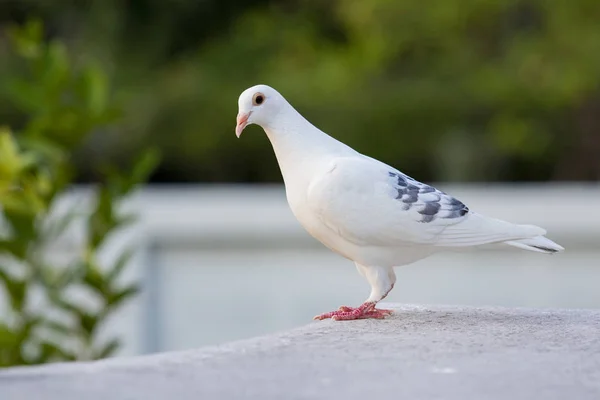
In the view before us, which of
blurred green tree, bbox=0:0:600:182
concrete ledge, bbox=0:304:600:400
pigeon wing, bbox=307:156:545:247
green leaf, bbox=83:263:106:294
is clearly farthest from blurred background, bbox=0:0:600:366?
concrete ledge, bbox=0:304:600:400

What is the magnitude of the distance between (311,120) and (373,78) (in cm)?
127

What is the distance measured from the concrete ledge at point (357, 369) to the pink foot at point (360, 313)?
0.11 metres

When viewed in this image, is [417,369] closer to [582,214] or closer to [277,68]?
[582,214]

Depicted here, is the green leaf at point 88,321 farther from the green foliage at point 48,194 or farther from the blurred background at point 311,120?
the blurred background at point 311,120

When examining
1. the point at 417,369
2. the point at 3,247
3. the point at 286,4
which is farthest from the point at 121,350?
the point at 286,4

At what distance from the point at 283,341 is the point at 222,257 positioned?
17.0 ft

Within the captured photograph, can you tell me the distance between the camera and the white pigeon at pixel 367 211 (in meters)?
3.35

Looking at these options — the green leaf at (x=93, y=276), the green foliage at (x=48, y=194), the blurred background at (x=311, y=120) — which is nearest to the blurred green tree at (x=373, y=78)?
the blurred background at (x=311, y=120)

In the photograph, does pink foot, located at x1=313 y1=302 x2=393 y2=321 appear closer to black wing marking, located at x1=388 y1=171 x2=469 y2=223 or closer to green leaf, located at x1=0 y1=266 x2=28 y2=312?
black wing marking, located at x1=388 y1=171 x2=469 y2=223

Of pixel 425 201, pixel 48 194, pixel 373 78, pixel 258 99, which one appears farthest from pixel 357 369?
pixel 373 78

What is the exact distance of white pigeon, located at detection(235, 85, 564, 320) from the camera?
3350 millimetres

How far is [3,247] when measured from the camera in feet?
17.3

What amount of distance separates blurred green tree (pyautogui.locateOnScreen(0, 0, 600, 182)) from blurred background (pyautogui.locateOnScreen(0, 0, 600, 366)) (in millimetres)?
26

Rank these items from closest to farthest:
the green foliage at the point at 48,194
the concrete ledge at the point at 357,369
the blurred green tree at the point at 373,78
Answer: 1. the concrete ledge at the point at 357,369
2. the green foliage at the point at 48,194
3. the blurred green tree at the point at 373,78
